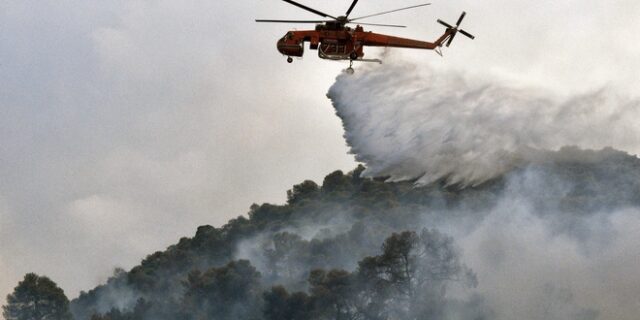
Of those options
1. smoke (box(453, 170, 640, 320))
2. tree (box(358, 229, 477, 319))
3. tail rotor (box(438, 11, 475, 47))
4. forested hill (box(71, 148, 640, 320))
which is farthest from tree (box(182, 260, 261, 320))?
tail rotor (box(438, 11, 475, 47))

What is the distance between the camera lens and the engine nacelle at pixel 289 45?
64938mm

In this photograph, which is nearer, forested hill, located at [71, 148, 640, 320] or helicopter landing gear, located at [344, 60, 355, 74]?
→ helicopter landing gear, located at [344, 60, 355, 74]

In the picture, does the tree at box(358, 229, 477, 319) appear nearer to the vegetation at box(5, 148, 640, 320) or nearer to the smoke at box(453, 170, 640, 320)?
the vegetation at box(5, 148, 640, 320)

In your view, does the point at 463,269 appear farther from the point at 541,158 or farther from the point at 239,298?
the point at 239,298

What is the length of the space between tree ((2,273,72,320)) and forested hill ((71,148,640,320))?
5.33 meters

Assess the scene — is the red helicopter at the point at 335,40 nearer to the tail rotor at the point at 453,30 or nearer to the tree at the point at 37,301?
the tail rotor at the point at 453,30

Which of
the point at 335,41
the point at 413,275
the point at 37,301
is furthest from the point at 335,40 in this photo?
the point at 37,301

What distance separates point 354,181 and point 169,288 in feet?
140

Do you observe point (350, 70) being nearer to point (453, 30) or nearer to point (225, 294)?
point (453, 30)

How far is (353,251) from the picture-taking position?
121 m

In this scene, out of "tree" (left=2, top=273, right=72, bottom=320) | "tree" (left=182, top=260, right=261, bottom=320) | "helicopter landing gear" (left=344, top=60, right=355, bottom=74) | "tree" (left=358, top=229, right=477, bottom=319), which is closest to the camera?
"helicopter landing gear" (left=344, top=60, right=355, bottom=74)

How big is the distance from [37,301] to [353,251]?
32.2 m

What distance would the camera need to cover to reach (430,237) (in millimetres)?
95500

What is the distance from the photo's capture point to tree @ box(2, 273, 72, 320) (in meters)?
125
